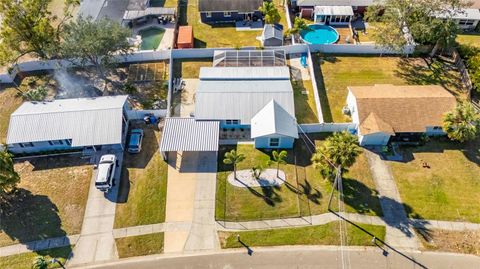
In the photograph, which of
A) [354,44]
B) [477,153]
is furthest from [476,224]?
[354,44]

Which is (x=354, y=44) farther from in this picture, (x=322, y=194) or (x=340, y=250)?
(x=340, y=250)

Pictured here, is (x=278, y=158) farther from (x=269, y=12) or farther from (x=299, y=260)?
(x=269, y=12)

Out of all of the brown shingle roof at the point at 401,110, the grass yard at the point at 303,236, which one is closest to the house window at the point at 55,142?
the grass yard at the point at 303,236

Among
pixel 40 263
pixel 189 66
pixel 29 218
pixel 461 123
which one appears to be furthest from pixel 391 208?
pixel 29 218

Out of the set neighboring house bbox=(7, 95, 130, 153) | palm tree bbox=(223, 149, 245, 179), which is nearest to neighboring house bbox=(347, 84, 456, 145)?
palm tree bbox=(223, 149, 245, 179)

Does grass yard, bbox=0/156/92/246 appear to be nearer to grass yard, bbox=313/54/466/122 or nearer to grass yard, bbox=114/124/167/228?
grass yard, bbox=114/124/167/228

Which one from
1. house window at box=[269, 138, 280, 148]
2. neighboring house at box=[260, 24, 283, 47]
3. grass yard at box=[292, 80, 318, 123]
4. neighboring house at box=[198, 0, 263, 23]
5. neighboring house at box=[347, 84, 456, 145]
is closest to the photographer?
house window at box=[269, 138, 280, 148]
